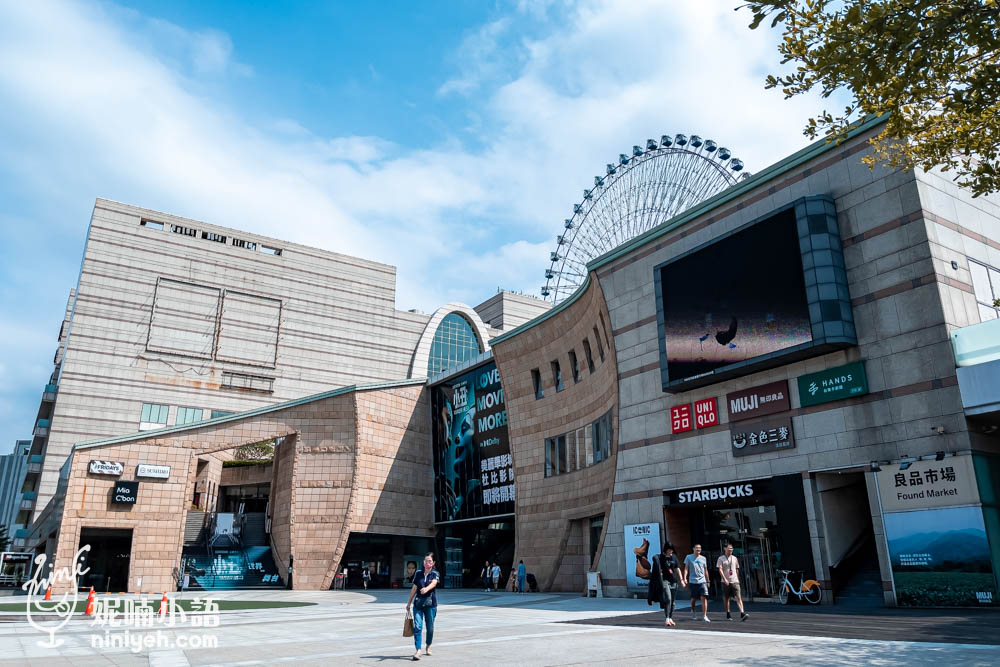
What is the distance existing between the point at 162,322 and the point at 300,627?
65354 millimetres

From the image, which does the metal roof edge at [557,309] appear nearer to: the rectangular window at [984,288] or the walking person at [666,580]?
the rectangular window at [984,288]

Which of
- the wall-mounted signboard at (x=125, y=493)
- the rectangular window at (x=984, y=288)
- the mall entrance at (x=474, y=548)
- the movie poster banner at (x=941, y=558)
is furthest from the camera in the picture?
the mall entrance at (x=474, y=548)

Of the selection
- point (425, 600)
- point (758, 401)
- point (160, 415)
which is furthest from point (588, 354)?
point (160, 415)

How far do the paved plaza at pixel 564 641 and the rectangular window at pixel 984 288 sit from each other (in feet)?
31.1

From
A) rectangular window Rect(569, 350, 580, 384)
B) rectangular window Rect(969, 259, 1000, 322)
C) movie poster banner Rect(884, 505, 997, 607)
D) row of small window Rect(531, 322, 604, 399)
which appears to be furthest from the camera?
rectangular window Rect(569, 350, 580, 384)

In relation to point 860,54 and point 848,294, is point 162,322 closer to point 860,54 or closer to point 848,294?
point 848,294

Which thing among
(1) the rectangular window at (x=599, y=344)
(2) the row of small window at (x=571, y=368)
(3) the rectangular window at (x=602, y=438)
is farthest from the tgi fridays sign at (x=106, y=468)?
(1) the rectangular window at (x=599, y=344)

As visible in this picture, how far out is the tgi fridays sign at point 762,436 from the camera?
2261cm

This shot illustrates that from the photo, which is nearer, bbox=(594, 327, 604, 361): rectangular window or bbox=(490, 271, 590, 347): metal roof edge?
bbox=(594, 327, 604, 361): rectangular window

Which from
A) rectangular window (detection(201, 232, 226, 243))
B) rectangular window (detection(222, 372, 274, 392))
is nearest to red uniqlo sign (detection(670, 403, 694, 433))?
rectangular window (detection(222, 372, 274, 392))

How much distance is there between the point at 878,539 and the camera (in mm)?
19672

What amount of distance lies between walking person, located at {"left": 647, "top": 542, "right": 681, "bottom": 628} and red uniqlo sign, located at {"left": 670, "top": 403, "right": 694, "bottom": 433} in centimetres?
743

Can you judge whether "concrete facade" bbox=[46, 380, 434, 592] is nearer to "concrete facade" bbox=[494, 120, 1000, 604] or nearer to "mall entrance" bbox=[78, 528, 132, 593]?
"mall entrance" bbox=[78, 528, 132, 593]

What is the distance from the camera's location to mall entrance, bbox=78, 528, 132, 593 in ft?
151
